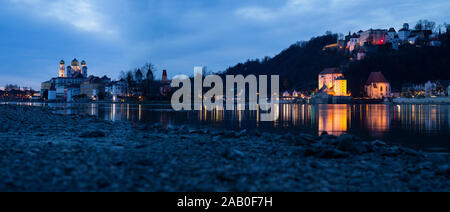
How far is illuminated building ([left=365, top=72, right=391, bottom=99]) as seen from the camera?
410ft

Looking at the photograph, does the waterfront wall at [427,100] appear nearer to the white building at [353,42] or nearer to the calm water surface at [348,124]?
the white building at [353,42]

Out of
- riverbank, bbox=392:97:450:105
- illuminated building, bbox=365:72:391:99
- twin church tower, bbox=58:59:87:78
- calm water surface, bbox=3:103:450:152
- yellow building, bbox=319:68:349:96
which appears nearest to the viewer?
calm water surface, bbox=3:103:450:152

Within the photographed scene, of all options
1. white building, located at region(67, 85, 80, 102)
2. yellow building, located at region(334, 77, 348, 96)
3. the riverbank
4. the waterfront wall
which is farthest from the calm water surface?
white building, located at region(67, 85, 80, 102)

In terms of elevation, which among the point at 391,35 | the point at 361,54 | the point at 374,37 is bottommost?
the point at 361,54

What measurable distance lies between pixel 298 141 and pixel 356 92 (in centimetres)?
13204

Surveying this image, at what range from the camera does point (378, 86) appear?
411 ft

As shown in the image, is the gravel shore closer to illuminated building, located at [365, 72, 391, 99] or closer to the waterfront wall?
the waterfront wall

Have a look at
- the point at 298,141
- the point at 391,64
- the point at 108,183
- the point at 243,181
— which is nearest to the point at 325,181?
the point at 243,181

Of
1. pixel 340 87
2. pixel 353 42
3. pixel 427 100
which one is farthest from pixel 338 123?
pixel 353 42

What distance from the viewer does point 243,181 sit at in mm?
5449

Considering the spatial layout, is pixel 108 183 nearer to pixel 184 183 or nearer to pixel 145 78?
pixel 184 183

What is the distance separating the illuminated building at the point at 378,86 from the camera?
125025 millimetres

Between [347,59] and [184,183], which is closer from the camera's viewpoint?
[184,183]

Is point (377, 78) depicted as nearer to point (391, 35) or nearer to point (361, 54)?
point (361, 54)
